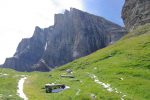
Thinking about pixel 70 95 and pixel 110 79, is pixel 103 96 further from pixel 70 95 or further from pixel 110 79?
pixel 110 79

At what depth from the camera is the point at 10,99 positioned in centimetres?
5616

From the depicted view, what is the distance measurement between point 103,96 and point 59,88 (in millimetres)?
16563

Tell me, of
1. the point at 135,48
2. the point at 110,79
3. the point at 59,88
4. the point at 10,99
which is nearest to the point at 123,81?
the point at 110,79

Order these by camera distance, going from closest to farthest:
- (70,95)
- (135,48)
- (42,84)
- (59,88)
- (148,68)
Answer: (70,95) < (59,88) < (42,84) < (148,68) < (135,48)

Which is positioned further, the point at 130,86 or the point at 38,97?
the point at 130,86

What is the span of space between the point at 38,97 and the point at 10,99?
6222mm

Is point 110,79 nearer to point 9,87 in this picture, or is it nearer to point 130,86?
point 130,86

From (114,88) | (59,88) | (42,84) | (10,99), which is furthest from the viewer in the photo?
(42,84)

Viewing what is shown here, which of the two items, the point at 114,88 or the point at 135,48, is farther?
the point at 135,48

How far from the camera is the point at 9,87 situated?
7575 cm

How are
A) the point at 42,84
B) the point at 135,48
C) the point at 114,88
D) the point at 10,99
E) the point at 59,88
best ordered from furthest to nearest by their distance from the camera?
the point at 135,48, the point at 42,84, the point at 59,88, the point at 114,88, the point at 10,99

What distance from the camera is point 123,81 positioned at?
76.4 meters

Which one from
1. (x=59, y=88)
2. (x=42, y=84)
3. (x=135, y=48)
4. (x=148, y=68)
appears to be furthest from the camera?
(x=135, y=48)

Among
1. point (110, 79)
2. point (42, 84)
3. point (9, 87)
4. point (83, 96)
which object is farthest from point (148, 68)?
point (83, 96)
